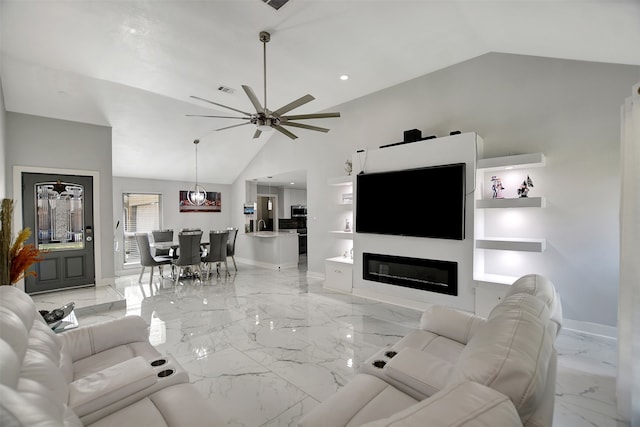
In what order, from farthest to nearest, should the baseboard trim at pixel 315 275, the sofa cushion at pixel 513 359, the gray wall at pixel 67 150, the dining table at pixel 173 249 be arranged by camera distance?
the dining table at pixel 173 249
the baseboard trim at pixel 315 275
the gray wall at pixel 67 150
the sofa cushion at pixel 513 359

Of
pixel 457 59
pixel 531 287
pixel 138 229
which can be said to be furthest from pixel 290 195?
pixel 531 287

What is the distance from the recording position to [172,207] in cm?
838

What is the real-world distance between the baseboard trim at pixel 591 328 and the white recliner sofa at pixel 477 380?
2.53m

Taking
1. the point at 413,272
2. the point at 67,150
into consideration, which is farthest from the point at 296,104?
the point at 67,150

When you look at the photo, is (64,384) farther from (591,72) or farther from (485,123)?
(591,72)

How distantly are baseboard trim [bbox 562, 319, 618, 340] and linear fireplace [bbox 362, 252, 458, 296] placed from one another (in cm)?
129

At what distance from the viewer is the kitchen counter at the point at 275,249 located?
297 inches

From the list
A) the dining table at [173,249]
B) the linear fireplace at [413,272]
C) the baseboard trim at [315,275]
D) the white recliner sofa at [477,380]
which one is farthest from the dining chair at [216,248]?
the white recliner sofa at [477,380]

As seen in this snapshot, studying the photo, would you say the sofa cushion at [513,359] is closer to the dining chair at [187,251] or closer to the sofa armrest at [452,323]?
the sofa armrest at [452,323]

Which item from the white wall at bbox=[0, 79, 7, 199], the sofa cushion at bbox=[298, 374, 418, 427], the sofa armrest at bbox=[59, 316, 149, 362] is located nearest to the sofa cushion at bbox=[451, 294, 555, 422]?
the sofa cushion at bbox=[298, 374, 418, 427]

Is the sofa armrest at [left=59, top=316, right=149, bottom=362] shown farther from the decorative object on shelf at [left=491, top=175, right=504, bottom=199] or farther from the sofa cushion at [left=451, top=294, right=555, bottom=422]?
the decorative object on shelf at [left=491, top=175, right=504, bottom=199]

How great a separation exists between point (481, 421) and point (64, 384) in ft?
5.69

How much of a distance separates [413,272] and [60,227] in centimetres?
619

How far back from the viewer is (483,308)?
12.3 feet
